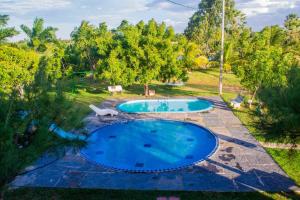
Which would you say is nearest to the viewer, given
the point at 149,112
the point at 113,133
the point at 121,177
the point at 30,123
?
the point at 30,123

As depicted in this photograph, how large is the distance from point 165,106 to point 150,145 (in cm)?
746

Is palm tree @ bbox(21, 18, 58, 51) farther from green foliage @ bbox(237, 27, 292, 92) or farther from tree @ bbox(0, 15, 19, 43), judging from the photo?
green foliage @ bbox(237, 27, 292, 92)

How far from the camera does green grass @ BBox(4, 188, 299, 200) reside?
931cm

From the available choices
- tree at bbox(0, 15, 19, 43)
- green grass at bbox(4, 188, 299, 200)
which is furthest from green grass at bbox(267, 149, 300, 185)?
tree at bbox(0, 15, 19, 43)

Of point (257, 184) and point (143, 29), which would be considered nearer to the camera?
point (257, 184)

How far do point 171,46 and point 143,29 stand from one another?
10.4 ft

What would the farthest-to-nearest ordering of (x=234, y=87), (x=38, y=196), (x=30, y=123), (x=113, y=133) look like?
(x=234, y=87)
(x=113, y=133)
(x=38, y=196)
(x=30, y=123)

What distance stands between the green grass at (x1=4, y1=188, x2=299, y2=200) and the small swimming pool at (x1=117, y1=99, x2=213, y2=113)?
11373mm

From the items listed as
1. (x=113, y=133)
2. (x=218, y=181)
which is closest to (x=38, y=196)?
(x=218, y=181)

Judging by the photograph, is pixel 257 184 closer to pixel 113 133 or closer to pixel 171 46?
pixel 113 133

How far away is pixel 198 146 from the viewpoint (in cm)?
1533

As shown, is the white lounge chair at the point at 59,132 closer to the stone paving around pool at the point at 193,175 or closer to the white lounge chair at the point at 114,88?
the stone paving around pool at the point at 193,175

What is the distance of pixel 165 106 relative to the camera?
75.2 feet

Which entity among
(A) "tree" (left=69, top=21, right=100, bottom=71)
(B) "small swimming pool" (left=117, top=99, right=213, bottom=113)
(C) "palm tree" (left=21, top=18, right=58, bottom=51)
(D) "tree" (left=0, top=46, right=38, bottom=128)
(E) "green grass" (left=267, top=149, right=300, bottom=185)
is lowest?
(E) "green grass" (left=267, top=149, right=300, bottom=185)
